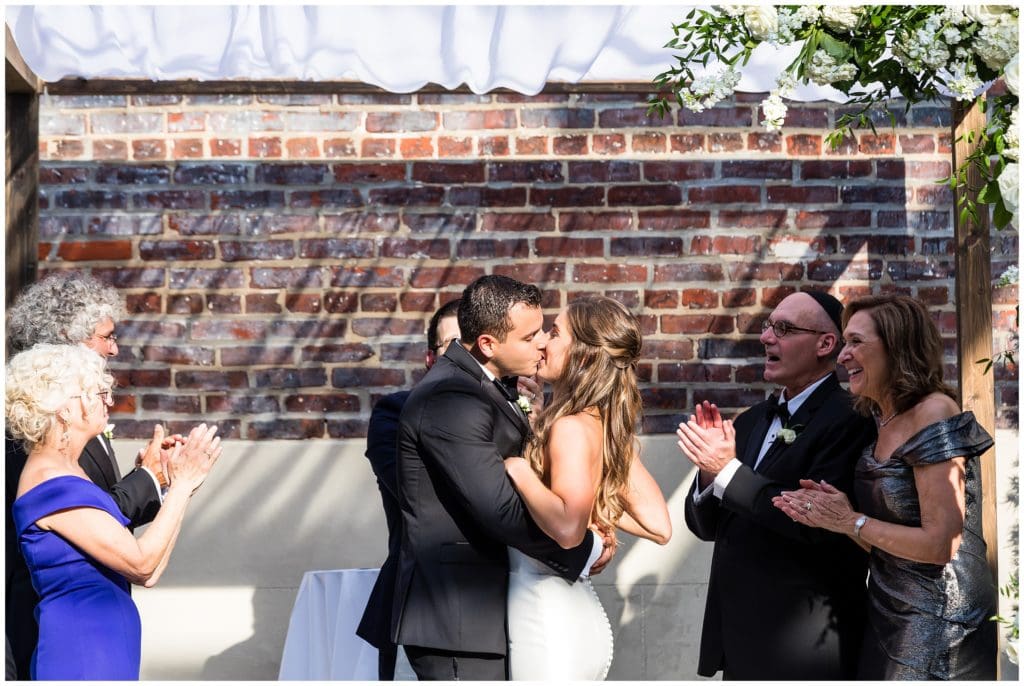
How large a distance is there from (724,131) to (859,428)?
1.80 m

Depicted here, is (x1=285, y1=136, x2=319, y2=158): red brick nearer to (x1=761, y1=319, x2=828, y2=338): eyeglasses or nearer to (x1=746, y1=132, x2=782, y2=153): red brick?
(x1=746, y1=132, x2=782, y2=153): red brick

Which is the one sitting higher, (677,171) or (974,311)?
(677,171)

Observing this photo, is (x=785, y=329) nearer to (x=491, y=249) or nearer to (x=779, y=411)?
(x=779, y=411)

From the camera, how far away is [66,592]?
2.72 m

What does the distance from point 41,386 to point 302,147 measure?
2.00m

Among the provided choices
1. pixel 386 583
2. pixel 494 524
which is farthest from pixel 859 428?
pixel 386 583

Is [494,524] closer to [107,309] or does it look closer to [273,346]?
[107,309]

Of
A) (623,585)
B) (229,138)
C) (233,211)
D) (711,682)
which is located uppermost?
(229,138)

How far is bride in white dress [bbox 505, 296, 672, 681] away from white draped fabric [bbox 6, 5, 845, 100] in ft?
2.84

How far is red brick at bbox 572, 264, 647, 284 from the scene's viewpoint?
4.56 meters

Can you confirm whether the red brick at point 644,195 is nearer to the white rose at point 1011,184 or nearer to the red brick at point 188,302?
the red brick at point 188,302

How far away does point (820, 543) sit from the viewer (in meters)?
3.18

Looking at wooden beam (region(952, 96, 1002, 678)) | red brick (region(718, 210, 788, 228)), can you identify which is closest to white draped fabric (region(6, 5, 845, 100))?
wooden beam (region(952, 96, 1002, 678))

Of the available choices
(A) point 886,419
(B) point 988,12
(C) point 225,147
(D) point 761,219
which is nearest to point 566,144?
(D) point 761,219
